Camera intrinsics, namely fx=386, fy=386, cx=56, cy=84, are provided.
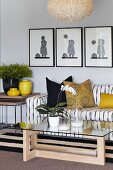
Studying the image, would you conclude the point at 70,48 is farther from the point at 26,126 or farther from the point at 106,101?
the point at 26,126

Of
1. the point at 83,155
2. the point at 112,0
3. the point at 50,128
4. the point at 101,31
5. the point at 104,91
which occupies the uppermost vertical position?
the point at 112,0

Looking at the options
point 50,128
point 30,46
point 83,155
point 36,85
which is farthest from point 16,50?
point 83,155

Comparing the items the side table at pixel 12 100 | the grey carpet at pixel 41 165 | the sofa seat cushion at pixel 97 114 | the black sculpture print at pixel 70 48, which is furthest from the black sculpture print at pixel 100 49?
the grey carpet at pixel 41 165

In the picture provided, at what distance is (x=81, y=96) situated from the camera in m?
6.27

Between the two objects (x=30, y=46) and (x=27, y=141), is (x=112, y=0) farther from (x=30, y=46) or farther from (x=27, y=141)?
(x=27, y=141)

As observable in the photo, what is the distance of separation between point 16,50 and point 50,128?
2893 millimetres

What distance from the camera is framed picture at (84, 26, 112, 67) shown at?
6.61 meters

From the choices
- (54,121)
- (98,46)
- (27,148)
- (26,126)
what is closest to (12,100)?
(98,46)

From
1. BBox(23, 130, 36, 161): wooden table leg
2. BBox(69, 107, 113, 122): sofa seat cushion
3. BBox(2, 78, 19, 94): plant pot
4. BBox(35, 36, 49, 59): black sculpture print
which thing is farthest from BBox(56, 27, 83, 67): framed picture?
BBox(23, 130, 36, 161): wooden table leg

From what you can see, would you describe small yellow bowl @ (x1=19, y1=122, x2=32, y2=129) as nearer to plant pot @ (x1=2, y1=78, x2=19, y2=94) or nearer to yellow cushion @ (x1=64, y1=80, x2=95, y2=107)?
yellow cushion @ (x1=64, y1=80, x2=95, y2=107)

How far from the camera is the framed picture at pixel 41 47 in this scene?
23.1 feet

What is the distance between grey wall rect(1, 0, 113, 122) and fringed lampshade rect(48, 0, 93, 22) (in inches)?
36.4

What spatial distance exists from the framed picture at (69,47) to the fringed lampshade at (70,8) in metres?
1.01

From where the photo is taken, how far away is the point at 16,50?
740cm
